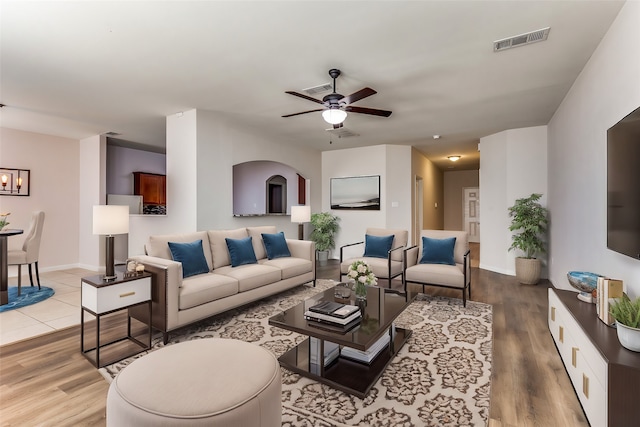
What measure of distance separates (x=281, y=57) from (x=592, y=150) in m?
3.13

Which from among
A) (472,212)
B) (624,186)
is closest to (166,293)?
(624,186)

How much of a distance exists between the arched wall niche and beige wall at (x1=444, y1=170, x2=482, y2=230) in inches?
238

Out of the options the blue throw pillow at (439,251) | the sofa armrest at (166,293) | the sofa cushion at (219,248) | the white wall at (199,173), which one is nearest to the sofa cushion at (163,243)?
the sofa cushion at (219,248)

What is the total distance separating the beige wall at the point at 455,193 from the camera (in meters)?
11.1

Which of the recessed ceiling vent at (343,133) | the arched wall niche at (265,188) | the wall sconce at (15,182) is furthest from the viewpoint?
the arched wall niche at (265,188)

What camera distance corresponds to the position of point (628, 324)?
165 cm

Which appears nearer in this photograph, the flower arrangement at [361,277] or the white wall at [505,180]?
the flower arrangement at [361,277]

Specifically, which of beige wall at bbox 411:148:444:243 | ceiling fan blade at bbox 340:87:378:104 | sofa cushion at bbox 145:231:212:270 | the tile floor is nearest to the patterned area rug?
sofa cushion at bbox 145:231:212:270

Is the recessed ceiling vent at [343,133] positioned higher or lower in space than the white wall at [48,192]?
higher

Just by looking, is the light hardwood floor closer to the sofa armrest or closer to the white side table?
the white side table

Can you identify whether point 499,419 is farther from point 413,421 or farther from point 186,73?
point 186,73

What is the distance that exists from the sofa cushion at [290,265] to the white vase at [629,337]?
10.3 ft

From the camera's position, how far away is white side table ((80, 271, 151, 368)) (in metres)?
2.47

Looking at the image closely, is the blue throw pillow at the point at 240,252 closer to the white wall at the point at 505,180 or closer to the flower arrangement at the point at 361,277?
Result: the flower arrangement at the point at 361,277
